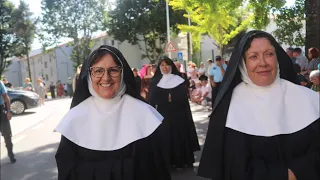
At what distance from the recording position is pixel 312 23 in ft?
28.0

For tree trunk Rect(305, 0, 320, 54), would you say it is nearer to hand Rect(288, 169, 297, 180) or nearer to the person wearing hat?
the person wearing hat

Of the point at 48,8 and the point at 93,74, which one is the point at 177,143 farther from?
the point at 48,8

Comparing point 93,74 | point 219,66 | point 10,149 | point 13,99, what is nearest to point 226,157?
point 93,74

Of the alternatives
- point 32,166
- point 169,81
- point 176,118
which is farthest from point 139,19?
point 176,118

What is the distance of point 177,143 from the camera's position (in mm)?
5887

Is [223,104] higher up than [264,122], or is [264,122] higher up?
[223,104]

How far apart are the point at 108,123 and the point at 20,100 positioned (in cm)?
1454

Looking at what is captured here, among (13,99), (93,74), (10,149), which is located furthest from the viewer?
(13,99)

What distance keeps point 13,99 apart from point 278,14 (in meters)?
11.5

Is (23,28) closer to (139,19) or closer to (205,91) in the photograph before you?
(139,19)

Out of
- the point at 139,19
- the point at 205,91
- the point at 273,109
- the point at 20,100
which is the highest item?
the point at 139,19

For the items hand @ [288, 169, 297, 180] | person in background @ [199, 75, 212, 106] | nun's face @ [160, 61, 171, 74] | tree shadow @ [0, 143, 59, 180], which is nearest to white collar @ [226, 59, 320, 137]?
hand @ [288, 169, 297, 180]

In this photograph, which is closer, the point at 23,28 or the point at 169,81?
the point at 169,81

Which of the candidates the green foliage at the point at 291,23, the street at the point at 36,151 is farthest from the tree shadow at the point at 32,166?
the green foliage at the point at 291,23
